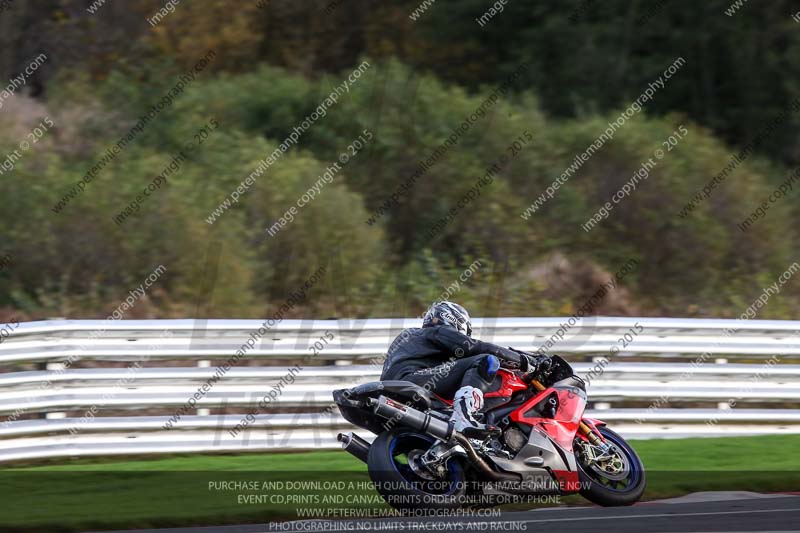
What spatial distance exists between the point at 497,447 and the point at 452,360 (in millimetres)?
726

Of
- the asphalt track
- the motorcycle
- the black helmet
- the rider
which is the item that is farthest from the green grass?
the black helmet

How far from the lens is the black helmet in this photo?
29.5 ft

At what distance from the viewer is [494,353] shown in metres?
8.80

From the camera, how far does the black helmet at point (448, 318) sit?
8992 millimetres

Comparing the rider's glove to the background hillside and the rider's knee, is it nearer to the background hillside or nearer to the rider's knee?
the rider's knee

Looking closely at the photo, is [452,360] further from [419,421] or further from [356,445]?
[356,445]

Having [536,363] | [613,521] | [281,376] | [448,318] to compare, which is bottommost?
[613,521]

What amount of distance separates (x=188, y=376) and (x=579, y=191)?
10866 mm

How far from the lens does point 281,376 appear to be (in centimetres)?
1203

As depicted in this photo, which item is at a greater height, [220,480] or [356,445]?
[220,480]

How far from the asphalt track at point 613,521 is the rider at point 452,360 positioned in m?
0.85

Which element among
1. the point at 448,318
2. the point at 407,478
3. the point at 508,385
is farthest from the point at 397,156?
the point at 407,478

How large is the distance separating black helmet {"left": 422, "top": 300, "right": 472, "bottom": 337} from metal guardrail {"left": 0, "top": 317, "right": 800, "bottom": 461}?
3.11 m

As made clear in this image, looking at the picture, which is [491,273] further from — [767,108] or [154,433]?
[767,108]
